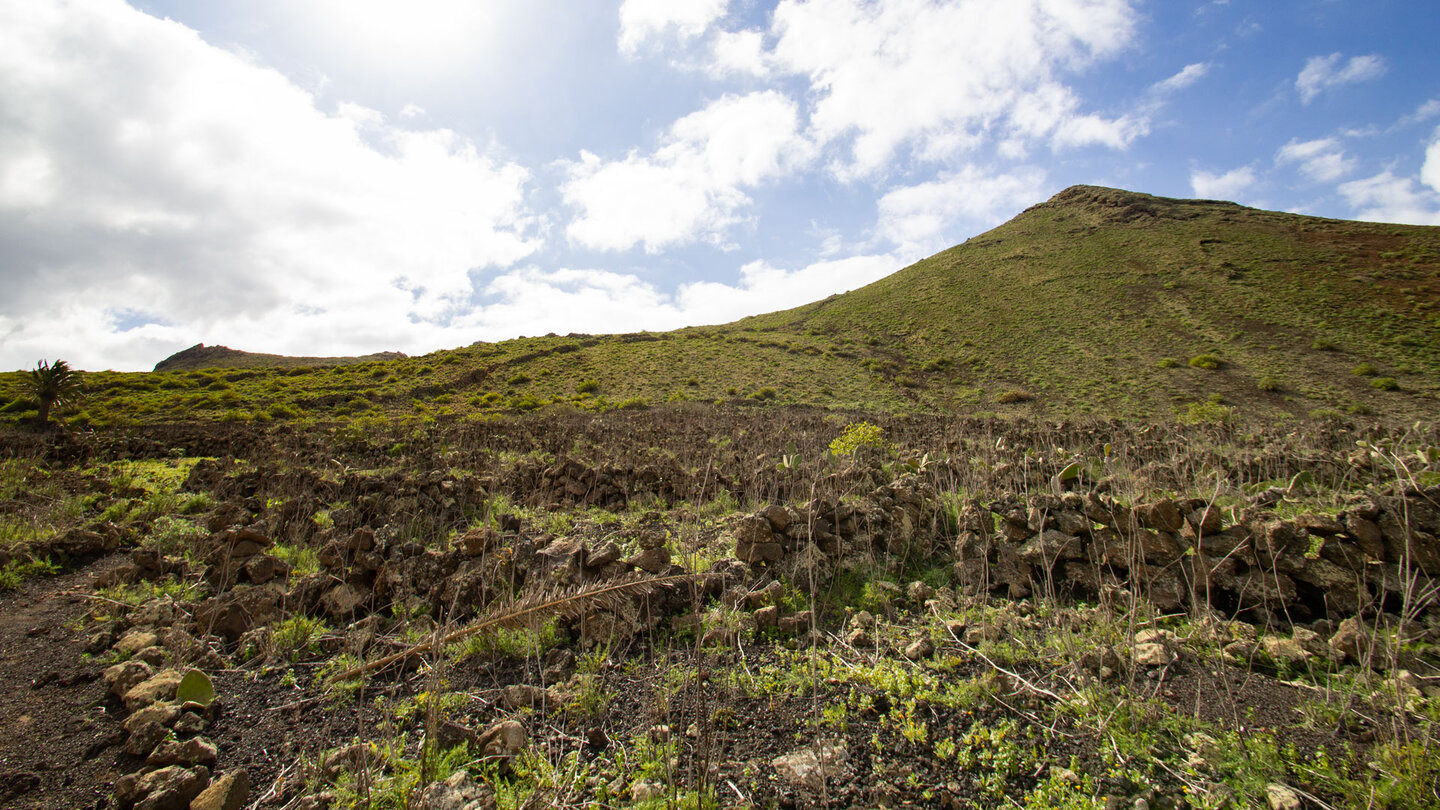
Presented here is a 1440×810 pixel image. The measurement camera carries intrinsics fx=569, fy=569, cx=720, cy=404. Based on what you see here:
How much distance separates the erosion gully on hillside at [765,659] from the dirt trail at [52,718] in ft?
0.06

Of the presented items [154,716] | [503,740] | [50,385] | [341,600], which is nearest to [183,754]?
[154,716]

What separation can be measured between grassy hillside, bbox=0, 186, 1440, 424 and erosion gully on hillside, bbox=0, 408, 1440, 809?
2730cm

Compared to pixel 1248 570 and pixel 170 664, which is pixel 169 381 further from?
pixel 1248 570

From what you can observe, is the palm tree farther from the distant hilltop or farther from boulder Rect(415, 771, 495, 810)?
the distant hilltop

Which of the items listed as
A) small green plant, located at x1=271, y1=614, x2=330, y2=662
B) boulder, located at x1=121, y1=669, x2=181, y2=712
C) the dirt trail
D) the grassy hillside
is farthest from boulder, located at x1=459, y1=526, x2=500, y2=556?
the grassy hillside

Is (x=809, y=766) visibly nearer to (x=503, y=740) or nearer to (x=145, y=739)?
(x=503, y=740)

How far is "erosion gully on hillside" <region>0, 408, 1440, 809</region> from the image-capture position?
8.27 feet

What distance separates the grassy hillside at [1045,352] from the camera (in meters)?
32.2

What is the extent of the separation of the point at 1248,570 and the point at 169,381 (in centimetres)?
5656

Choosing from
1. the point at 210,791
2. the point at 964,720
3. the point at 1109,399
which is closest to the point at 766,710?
the point at 964,720

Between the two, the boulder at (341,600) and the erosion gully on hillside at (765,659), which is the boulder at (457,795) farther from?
the boulder at (341,600)

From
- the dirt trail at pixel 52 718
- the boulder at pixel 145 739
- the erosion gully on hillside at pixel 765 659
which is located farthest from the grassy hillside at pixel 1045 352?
the boulder at pixel 145 739

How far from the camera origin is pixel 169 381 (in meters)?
40.6

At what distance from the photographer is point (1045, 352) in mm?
42781
